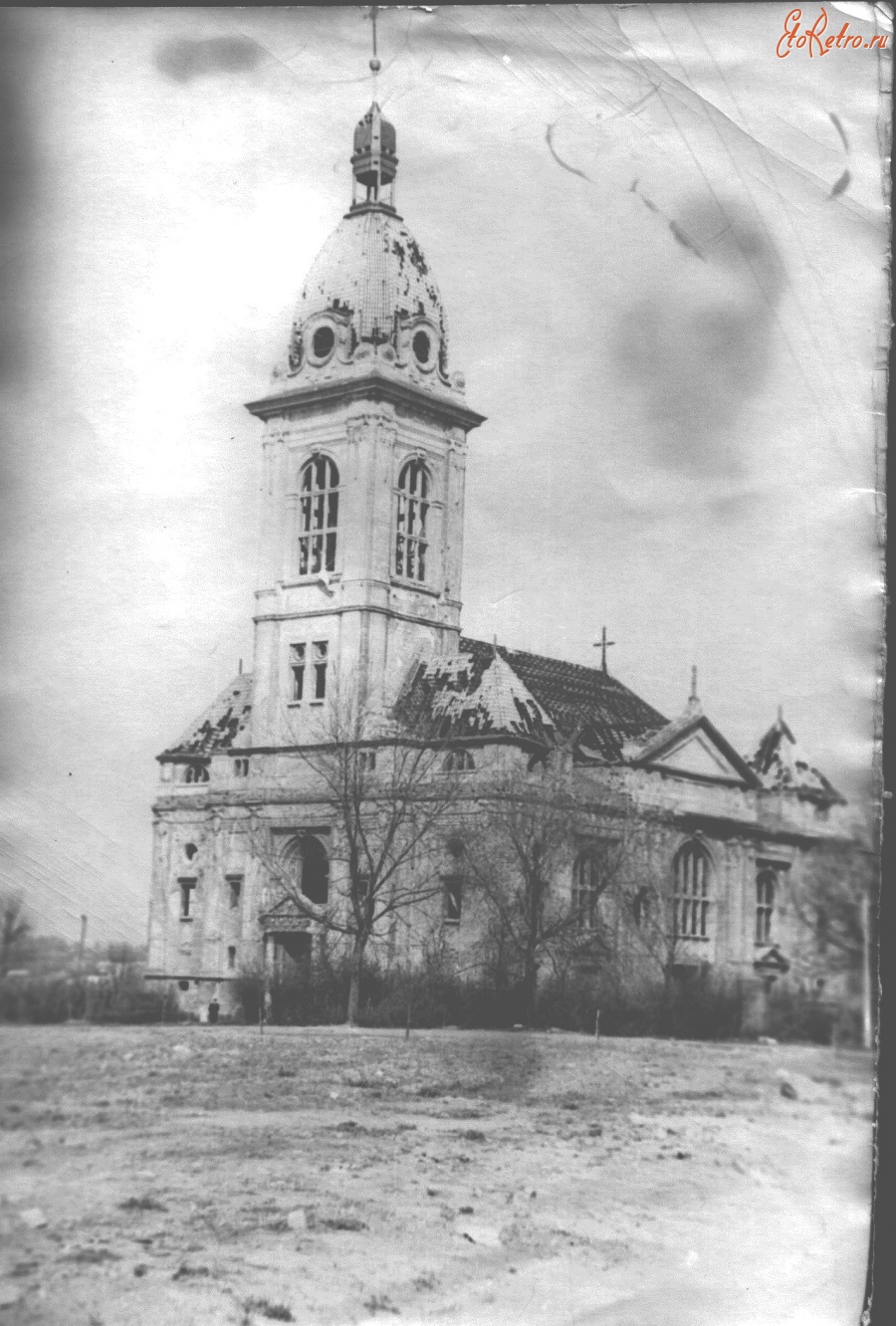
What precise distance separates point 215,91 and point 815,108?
2.19 metres

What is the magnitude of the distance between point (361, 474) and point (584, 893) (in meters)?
1.70

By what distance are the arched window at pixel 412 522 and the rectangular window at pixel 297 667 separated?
45 cm

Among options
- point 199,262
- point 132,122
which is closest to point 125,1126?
point 199,262

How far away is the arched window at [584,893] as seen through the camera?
228 inches

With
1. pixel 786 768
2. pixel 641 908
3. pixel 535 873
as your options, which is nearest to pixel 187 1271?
pixel 535 873

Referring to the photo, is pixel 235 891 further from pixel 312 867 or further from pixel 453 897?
pixel 453 897

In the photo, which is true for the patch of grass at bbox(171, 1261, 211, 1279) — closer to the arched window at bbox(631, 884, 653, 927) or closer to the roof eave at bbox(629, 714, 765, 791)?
the arched window at bbox(631, 884, 653, 927)

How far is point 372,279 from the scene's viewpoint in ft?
19.6

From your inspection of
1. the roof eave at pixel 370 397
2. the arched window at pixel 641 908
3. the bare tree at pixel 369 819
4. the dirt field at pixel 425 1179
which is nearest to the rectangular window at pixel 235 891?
the bare tree at pixel 369 819

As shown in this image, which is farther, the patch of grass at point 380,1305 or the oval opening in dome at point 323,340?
the oval opening in dome at point 323,340

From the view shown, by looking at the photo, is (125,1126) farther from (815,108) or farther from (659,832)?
(815,108)

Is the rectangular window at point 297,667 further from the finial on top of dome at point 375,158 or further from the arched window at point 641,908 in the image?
the finial on top of dome at point 375,158

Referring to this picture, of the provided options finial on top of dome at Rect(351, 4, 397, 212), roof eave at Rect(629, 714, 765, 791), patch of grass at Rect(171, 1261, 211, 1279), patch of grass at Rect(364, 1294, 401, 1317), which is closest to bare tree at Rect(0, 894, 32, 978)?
patch of grass at Rect(171, 1261, 211, 1279)

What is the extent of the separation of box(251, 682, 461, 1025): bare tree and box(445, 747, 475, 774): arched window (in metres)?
0.02
